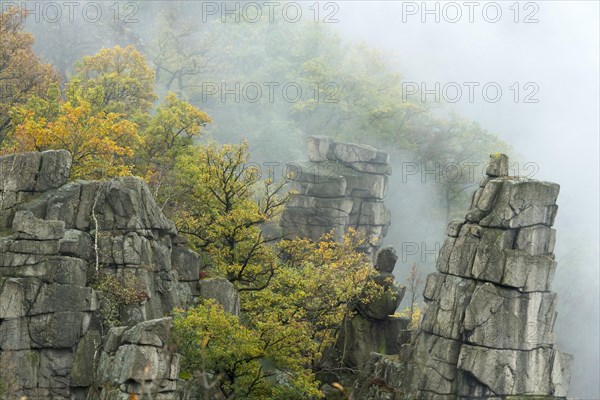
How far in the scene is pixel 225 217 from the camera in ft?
183

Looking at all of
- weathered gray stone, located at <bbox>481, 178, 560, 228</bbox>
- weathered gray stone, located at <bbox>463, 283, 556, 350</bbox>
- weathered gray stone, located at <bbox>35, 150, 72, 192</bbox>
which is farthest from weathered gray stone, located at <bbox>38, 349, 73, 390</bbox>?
weathered gray stone, located at <bbox>481, 178, 560, 228</bbox>

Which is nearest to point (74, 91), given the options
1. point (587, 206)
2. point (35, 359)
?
point (35, 359)

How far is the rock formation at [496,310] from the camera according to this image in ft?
159

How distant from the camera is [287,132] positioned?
359 ft

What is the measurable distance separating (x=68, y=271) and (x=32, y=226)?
2473 millimetres

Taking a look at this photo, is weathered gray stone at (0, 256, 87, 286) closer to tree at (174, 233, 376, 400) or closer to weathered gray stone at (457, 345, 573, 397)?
tree at (174, 233, 376, 400)

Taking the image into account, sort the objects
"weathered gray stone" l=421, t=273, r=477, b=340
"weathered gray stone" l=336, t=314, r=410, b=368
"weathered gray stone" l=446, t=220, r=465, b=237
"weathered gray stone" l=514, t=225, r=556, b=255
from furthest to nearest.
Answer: "weathered gray stone" l=336, t=314, r=410, b=368 < "weathered gray stone" l=446, t=220, r=465, b=237 < "weathered gray stone" l=421, t=273, r=477, b=340 < "weathered gray stone" l=514, t=225, r=556, b=255

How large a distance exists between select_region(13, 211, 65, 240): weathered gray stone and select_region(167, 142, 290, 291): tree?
445 inches

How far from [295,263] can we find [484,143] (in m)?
51.6

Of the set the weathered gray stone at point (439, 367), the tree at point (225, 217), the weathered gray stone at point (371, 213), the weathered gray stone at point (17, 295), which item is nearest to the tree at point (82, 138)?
the tree at point (225, 217)

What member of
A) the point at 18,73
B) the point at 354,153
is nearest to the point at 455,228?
the point at 18,73

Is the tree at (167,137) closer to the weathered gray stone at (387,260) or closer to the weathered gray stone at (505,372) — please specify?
the weathered gray stone at (387,260)

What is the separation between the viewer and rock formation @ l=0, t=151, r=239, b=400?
44.3 m

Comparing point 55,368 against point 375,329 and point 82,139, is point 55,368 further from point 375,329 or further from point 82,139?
point 375,329
